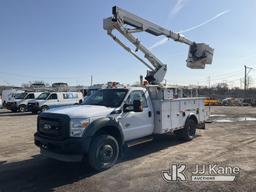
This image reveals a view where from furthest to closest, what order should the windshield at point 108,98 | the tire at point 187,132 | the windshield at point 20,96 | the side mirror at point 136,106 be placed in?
1. the windshield at point 20,96
2. the tire at point 187,132
3. the windshield at point 108,98
4. the side mirror at point 136,106

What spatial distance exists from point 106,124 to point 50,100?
1884 centimetres

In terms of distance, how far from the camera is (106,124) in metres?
6.26

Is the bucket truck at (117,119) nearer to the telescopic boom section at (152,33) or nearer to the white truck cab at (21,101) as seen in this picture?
the telescopic boom section at (152,33)

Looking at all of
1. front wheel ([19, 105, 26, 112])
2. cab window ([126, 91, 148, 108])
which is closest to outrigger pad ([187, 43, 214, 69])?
cab window ([126, 91, 148, 108])

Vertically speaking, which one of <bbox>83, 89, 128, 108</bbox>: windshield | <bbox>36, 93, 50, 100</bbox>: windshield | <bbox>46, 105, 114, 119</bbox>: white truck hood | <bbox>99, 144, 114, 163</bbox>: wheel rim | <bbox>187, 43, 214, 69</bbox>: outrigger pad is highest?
<bbox>187, 43, 214, 69</bbox>: outrigger pad

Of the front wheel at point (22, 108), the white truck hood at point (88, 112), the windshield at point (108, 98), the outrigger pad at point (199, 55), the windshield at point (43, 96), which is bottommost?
the front wheel at point (22, 108)

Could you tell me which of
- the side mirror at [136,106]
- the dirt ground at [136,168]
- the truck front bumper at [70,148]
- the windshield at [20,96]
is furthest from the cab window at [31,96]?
the truck front bumper at [70,148]

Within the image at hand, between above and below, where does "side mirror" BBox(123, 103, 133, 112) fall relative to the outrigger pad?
below

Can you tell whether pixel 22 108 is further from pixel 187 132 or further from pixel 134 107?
pixel 134 107

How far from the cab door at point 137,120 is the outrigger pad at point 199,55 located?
5895 mm

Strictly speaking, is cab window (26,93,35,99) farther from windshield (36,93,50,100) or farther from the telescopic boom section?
the telescopic boom section

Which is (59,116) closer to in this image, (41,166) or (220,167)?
(41,166)

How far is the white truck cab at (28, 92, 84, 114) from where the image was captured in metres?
23.2

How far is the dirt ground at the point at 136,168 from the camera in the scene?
17.3 feet
